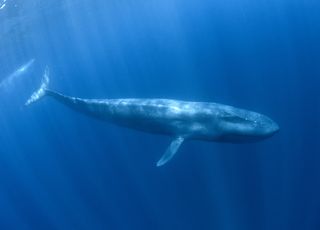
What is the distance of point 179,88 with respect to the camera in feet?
90.0

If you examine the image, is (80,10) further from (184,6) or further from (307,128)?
(184,6)

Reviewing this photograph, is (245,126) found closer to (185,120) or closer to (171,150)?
(185,120)

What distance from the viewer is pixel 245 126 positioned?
10.4m

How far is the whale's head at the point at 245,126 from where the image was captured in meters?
10.0

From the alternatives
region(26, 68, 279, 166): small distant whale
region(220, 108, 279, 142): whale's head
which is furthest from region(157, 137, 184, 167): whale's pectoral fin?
region(220, 108, 279, 142): whale's head

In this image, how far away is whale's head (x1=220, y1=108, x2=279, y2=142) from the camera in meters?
10.0

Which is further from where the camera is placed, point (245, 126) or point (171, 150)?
point (171, 150)

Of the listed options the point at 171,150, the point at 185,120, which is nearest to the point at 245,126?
the point at 185,120

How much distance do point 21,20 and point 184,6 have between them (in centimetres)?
5933

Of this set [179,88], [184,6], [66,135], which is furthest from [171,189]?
[184,6]

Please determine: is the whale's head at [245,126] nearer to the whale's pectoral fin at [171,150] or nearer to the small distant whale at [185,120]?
the small distant whale at [185,120]

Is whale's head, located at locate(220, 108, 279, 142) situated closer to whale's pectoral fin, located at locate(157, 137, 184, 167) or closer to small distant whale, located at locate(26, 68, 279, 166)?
small distant whale, located at locate(26, 68, 279, 166)

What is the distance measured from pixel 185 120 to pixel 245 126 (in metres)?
2.11

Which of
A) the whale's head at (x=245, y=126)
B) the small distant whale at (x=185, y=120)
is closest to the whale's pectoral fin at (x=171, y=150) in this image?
the small distant whale at (x=185, y=120)
